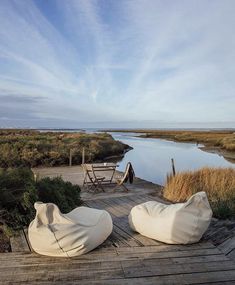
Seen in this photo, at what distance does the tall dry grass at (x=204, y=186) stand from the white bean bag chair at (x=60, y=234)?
3.24 metres

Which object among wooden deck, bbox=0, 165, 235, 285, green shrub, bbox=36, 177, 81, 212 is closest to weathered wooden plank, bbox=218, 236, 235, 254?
wooden deck, bbox=0, 165, 235, 285

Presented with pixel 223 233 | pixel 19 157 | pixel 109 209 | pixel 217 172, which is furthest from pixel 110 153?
pixel 223 233

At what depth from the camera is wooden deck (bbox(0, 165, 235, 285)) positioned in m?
3.51

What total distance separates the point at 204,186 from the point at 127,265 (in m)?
5.04

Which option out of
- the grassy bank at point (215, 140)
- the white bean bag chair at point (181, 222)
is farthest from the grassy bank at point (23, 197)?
the grassy bank at point (215, 140)

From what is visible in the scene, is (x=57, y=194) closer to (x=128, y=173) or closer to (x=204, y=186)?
(x=128, y=173)

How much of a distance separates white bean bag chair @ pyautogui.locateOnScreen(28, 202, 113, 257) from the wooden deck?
0.36 feet

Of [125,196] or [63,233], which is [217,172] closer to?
[125,196]

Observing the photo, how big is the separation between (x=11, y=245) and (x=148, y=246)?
6.27ft

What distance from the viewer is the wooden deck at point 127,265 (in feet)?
11.5

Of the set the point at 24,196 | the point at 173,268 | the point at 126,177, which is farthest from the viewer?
the point at 126,177

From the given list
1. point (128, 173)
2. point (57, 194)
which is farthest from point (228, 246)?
point (128, 173)

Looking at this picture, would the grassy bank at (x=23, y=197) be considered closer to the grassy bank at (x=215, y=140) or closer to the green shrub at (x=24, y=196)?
the green shrub at (x=24, y=196)

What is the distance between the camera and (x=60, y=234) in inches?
159
